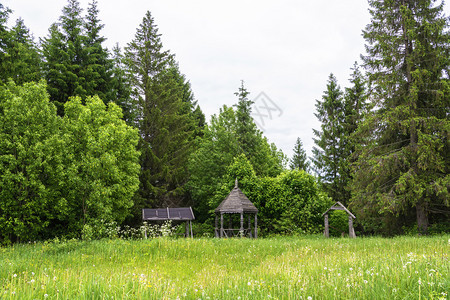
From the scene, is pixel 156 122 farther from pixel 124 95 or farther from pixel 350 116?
pixel 350 116

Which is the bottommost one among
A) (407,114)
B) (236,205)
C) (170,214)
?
(170,214)

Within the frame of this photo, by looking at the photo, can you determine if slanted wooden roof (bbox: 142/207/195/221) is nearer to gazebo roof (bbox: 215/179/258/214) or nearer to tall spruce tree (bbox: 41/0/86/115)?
gazebo roof (bbox: 215/179/258/214)

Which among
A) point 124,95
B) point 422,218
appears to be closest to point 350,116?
point 422,218

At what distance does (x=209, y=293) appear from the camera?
4.38m

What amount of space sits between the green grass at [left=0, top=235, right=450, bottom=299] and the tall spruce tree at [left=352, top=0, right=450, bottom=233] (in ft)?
29.3

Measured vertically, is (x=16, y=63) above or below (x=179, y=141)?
above

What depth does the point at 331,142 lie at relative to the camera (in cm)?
3002

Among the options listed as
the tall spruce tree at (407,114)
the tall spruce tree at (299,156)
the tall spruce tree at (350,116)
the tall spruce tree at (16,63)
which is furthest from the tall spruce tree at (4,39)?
the tall spruce tree at (299,156)

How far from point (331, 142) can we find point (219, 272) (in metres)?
25.5

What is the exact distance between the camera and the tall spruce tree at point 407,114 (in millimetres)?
17000

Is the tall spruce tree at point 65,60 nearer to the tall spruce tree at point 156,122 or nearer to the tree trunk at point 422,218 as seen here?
the tall spruce tree at point 156,122

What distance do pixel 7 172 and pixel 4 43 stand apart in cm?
1003

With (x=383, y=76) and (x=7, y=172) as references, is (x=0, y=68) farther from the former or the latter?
(x=383, y=76)

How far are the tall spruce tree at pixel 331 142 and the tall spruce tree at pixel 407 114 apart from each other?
821cm
